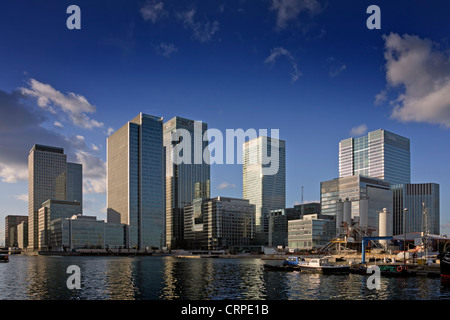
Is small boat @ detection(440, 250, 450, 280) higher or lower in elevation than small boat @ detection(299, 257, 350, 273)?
higher

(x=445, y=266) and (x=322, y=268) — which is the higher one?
(x=445, y=266)

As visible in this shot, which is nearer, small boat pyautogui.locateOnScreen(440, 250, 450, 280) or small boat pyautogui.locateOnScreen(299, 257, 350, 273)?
small boat pyautogui.locateOnScreen(440, 250, 450, 280)

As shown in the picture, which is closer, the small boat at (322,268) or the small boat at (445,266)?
the small boat at (445,266)

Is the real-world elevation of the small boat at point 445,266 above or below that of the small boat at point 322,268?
above

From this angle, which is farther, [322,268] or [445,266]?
[322,268]
